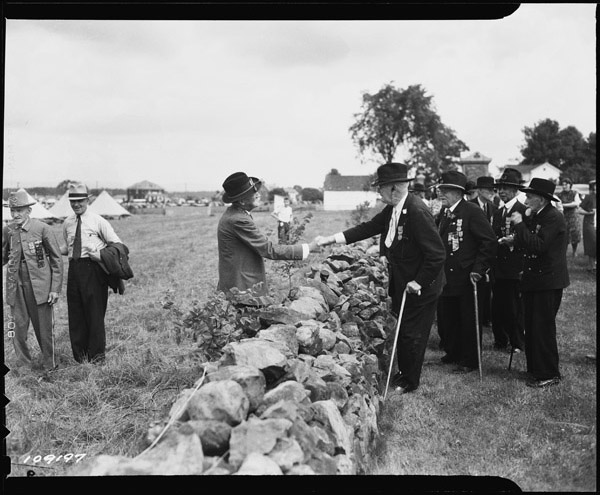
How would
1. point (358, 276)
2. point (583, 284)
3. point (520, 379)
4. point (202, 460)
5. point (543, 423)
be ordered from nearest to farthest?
point (202, 460) → point (543, 423) → point (520, 379) → point (358, 276) → point (583, 284)

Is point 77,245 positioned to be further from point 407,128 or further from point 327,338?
point 407,128

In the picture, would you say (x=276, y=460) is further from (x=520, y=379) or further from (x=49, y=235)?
(x=49, y=235)

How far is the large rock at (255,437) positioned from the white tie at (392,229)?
301 centimetres

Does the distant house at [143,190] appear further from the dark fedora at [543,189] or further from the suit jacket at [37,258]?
the dark fedora at [543,189]

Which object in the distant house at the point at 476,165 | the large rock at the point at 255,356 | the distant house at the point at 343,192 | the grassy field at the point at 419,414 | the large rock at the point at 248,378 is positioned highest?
the distant house at the point at 343,192

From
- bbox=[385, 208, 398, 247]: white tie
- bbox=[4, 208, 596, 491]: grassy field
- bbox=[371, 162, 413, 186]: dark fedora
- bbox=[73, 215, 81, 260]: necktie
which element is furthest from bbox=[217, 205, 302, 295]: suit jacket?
bbox=[73, 215, 81, 260]: necktie

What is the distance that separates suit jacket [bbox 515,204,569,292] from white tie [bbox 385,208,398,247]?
4.17ft

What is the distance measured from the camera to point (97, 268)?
6.24 m

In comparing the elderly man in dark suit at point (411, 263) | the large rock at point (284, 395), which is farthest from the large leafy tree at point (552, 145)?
the large rock at point (284, 395)

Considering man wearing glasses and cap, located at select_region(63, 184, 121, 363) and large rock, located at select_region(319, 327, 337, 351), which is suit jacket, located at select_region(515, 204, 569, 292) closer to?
large rock, located at select_region(319, 327, 337, 351)

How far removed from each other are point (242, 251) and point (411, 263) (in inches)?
68.4

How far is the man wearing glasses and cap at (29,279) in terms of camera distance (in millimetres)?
6172

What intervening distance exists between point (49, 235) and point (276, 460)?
15.4 ft
